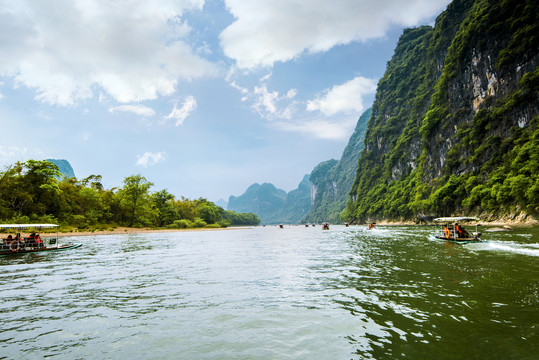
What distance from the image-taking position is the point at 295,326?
8344 mm

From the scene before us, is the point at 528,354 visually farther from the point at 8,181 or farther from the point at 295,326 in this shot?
the point at 8,181

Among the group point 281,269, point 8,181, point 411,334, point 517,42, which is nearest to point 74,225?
point 8,181

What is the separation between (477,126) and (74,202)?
118530 millimetres

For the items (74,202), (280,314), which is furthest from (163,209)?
(280,314)

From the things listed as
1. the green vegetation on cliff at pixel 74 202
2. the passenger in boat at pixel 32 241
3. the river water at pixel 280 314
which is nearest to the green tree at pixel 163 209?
the green vegetation on cliff at pixel 74 202

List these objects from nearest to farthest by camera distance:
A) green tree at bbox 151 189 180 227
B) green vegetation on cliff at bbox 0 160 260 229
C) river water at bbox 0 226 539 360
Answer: river water at bbox 0 226 539 360 < green vegetation on cliff at bbox 0 160 260 229 < green tree at bbox 151 189 180 227

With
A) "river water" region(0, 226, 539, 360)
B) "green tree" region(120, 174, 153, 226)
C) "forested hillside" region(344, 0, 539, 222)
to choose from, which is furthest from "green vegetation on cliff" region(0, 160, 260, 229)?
"forested hillside" region(344, 0, 539, 222)

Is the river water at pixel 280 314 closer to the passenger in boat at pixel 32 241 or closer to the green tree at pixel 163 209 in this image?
the passenger in boat at pixel 32 241

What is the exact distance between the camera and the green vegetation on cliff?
6019 cm

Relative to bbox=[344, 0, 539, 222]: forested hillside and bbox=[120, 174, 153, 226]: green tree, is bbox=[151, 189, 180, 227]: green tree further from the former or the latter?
bbox=[344, 0, 539, 222]: forested hillside

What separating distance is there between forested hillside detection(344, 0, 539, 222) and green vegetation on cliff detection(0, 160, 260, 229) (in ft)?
314

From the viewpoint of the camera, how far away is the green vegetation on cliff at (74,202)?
197 ft

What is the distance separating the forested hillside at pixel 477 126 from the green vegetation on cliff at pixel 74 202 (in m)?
95.8

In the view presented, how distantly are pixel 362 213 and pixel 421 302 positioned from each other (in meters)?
164
